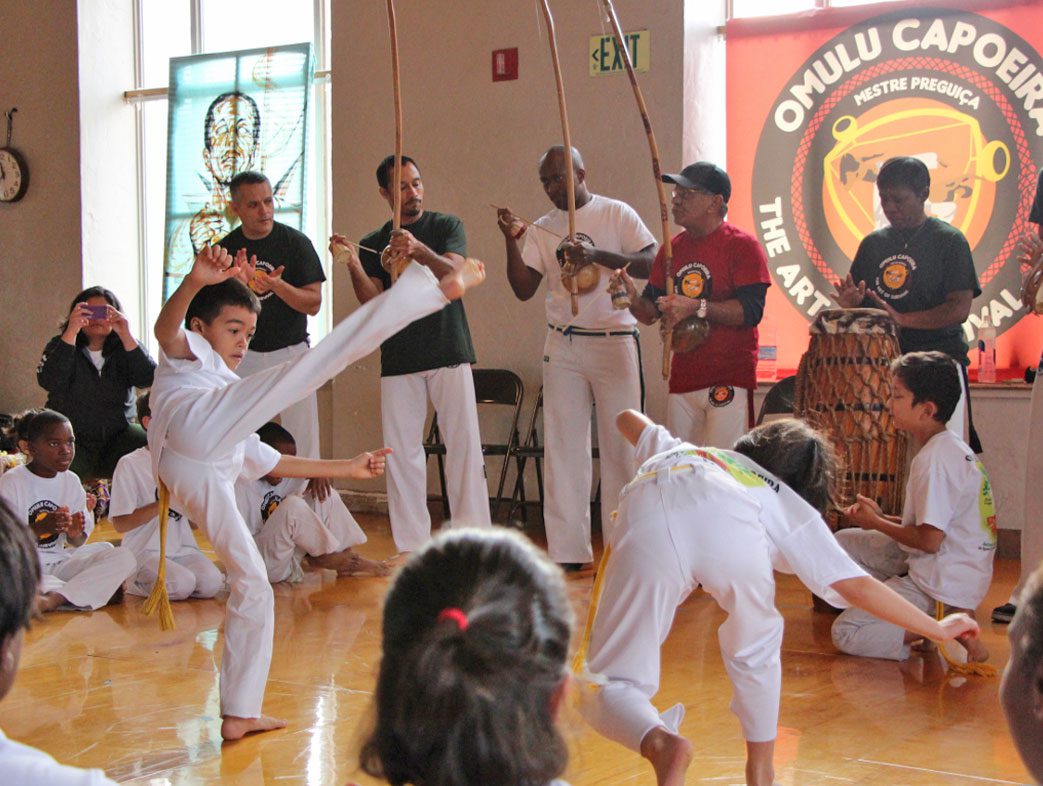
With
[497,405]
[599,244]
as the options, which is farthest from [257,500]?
[497,405]

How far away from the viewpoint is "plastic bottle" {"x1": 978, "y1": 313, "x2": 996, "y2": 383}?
222 inches

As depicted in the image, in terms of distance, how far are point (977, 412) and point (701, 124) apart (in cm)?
201

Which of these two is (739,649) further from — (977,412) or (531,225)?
(977,412)

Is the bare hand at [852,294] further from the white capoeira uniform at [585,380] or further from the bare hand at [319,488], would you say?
the bare hand at [319,488]

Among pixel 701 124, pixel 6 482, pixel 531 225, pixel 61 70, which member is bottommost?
pixel 6 482

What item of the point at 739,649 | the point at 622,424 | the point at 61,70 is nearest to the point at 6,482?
the point at 622,424

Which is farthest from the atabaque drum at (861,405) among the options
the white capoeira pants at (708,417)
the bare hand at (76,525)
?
the bare hand at (76,525)

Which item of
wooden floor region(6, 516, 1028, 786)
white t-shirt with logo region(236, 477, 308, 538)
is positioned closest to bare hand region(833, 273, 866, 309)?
wooden floor region(6, 516, 1028, 786)

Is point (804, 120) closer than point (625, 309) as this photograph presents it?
No

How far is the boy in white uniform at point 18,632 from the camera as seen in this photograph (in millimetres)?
1175

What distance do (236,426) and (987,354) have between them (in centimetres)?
392

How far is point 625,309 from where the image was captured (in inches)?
199

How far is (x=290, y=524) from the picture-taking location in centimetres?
507

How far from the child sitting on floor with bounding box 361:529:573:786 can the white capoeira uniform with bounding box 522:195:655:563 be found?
3.81 meters
